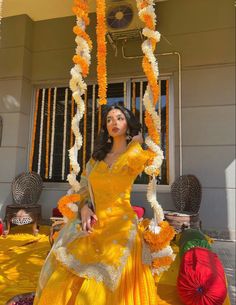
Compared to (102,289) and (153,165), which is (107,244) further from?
(153,165)

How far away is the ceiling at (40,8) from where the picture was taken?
4.91m

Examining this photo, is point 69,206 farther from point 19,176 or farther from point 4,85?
point 4,85

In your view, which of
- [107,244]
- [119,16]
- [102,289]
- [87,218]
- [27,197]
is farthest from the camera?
[27,197]

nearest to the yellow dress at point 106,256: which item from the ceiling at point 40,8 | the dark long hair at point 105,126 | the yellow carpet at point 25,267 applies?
the dark long hair at point 105,126

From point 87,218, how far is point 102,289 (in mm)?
392

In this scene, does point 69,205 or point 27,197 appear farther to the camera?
point 27,197

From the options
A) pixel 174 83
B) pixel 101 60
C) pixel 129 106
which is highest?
pixel 174 83

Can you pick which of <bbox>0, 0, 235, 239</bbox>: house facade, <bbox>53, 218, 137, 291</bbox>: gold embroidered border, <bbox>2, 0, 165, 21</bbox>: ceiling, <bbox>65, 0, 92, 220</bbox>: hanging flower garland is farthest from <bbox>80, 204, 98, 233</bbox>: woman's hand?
<bbox>2, 0, 165, 21</bbox>: ceiling

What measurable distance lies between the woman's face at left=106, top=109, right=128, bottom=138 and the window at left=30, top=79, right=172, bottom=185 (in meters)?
2.94

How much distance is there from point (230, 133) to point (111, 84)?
7.15ft

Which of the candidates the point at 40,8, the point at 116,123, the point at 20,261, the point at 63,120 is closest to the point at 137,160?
the point at 116,123

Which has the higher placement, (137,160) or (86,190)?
(137,160)

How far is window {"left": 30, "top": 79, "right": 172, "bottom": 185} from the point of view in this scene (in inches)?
193

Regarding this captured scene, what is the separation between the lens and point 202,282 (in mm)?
1849
